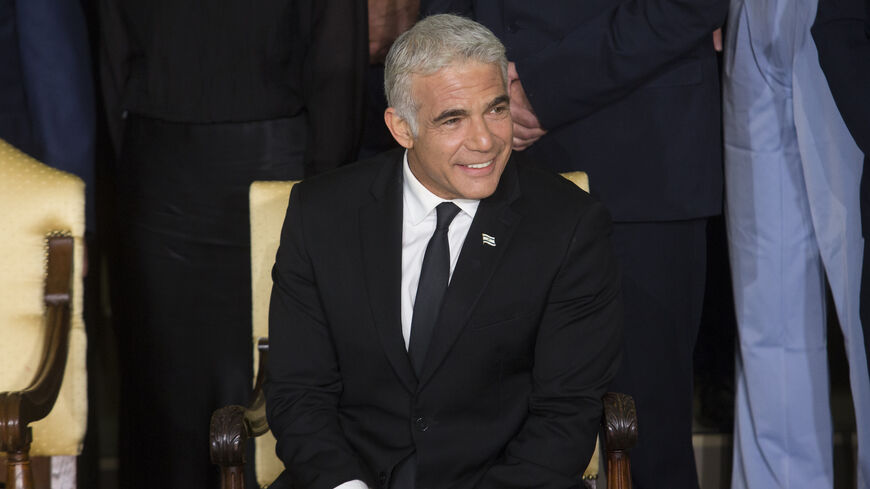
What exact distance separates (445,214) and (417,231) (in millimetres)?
76

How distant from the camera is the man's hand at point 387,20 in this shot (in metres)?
3.26

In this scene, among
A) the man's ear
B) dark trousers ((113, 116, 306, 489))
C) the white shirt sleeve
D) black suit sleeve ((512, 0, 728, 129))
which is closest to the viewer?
the white shirt sleeve

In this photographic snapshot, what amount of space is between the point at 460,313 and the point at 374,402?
Answer: 26 cm

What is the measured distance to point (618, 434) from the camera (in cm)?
239

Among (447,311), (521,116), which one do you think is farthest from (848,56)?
(447,311)

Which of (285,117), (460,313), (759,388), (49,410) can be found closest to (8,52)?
(285,117)

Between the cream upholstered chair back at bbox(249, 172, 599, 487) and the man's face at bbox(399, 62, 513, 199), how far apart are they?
394mm

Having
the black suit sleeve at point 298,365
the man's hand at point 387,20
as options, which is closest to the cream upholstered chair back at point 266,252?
the black suit sleeve at point 298,365

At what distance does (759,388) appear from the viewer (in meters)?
3.16

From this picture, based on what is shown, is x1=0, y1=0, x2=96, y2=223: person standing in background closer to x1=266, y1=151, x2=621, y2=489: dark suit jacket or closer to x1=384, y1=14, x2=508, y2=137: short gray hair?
x1=266, y1=151, x2=621, y2=489: dark suit jacket

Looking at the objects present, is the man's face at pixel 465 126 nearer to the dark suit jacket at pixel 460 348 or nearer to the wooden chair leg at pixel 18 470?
the dark suit jacket at pixel 460 348

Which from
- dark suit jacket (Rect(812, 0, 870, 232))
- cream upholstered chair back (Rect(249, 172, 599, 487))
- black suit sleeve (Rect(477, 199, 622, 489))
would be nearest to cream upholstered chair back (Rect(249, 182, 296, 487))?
cream upholstered chair back (Rect(249, 172, 599, 487))

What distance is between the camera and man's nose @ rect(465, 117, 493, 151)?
2.38 metres

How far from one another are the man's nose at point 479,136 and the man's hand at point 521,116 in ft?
2.18
